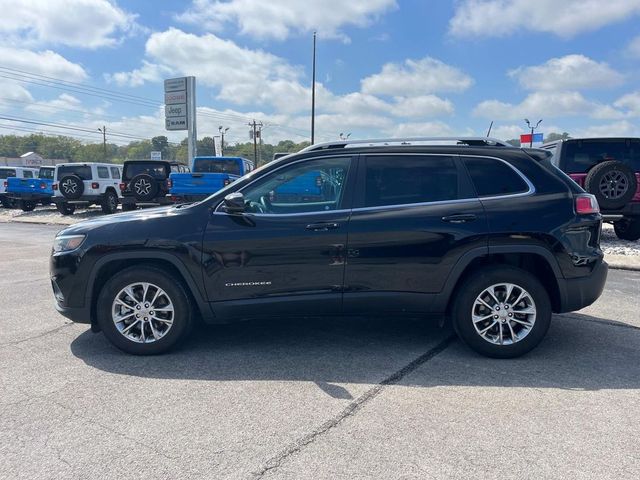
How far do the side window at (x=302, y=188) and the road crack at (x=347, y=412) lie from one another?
144cm

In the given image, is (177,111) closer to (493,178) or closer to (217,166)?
(217,166)

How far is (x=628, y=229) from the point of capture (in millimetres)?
10438

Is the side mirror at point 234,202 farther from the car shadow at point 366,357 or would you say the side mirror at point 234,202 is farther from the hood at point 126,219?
the car shadow at point 366,357

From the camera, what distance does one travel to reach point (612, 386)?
3400 millimetres

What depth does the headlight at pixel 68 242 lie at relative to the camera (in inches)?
156

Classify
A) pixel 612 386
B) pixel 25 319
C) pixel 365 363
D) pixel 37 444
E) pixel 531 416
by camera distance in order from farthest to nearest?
pixel 25 319 → pixel 365 363 → pixel 612 386 → pixel 531 416 → pixel 37 444

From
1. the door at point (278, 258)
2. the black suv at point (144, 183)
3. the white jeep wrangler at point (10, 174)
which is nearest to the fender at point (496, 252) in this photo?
the door at point (278, 258)

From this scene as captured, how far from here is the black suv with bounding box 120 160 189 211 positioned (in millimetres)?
16016

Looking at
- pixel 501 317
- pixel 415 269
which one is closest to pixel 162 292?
pixel 415 269

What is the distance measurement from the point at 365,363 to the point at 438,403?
2.61ft

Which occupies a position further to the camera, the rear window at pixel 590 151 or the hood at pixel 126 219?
the rear window at pixel 590 151

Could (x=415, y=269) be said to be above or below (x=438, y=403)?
above

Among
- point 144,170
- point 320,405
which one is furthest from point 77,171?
point 320,405

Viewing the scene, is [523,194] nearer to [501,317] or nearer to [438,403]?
[501,317]
